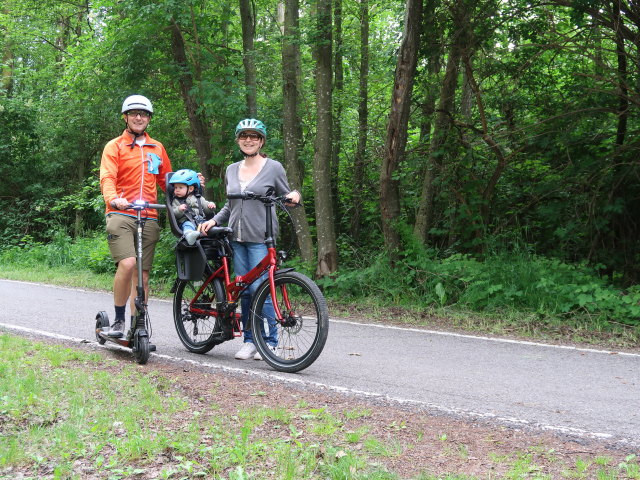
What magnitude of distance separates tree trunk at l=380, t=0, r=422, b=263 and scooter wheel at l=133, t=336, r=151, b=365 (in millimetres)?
6082

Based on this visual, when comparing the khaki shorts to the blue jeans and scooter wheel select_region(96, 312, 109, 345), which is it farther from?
the blue jeans

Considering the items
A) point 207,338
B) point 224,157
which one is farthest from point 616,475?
point 224,157

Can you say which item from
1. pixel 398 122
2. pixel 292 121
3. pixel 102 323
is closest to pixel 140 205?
pixel 102 323

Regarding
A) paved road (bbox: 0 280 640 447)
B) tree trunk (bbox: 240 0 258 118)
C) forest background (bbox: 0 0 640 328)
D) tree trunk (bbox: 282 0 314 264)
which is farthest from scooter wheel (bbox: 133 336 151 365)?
tree trunk (bbox: 240 0 258 118)

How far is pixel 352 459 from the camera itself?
11.8 feet

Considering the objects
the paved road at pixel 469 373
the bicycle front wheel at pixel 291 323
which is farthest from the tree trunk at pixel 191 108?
the bicycle front wheel at pixel 291 323

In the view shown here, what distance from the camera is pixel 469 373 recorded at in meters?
6.06

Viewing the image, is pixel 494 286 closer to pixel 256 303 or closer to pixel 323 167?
pixel 323 167

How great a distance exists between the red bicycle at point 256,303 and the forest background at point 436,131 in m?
2.73

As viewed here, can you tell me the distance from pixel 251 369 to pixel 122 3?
929 centimetres

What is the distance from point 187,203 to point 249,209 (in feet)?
2.48

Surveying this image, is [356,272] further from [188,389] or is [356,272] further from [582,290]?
[188,389]

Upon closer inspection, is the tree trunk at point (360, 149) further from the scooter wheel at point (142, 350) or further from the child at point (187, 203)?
the scooter wheel at point (142, 350)

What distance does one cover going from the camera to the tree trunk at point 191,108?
532 inches
